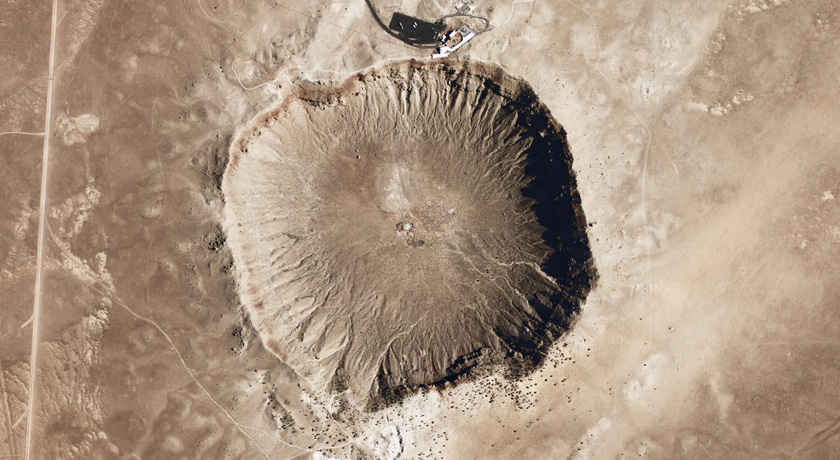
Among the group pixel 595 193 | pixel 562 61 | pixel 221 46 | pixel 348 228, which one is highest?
pixel 562 61

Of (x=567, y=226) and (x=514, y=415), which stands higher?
(x=567, y=226)

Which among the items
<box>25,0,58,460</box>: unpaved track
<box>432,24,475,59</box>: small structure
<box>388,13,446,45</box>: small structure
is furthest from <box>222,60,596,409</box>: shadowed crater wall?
<box>25,0,58,460</box>: unpaved track

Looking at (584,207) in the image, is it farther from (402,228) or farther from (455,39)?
(455,39)

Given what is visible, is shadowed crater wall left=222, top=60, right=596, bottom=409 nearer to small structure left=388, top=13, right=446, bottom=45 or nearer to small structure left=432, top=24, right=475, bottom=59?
small structure left=432, top=24, right=475, bottom=59

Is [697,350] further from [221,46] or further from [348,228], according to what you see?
[221,46]

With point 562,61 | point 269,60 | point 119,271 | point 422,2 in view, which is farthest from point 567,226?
point 119,271

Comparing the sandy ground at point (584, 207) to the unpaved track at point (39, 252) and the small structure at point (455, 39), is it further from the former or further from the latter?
the small structure at point (455, 39)
